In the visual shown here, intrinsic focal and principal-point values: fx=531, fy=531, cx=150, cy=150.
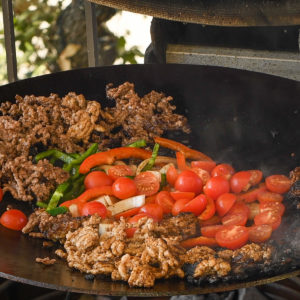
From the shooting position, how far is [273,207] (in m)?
2.66

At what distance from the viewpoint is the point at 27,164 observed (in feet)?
9.85

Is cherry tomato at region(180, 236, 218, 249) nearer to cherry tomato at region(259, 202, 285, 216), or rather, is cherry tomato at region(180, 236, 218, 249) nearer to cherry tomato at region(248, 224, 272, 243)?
cherry tomato at region(248, 224, 272, 243)

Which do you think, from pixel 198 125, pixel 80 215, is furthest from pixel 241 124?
pixel 80 215

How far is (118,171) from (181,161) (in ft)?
1.26

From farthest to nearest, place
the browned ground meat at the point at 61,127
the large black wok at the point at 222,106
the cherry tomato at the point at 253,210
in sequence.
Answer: the large black wok at the point at 222,106, the browned ground meat at the point at 61,127, the cherry tomato at the point at 253,210

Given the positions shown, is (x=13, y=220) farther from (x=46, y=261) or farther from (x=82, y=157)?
(x=82, y=157)

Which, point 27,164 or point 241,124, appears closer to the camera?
point 27,164

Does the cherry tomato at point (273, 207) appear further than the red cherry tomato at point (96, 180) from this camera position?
No

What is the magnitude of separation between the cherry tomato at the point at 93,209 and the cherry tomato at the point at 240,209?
65cm

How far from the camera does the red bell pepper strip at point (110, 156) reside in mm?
3098

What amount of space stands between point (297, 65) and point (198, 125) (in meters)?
0.79

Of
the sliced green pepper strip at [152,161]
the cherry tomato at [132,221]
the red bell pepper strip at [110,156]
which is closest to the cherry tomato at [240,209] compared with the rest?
the cherry tomato at [132,221]

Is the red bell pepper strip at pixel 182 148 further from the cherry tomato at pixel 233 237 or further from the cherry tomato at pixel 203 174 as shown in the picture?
the cherry tomato at pixel 233 237

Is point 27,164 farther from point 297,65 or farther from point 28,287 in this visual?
point 297,65
